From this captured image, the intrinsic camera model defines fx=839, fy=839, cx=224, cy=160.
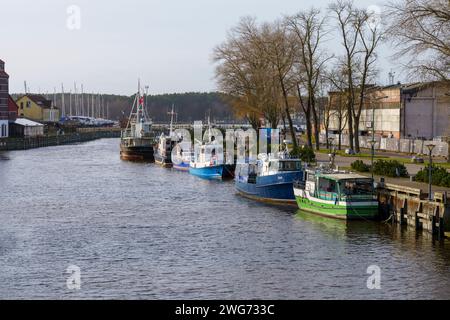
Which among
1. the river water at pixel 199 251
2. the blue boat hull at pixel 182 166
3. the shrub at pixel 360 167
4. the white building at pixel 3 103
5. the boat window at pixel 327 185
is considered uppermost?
the white building at pixel 3 103

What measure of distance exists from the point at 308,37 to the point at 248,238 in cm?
5296

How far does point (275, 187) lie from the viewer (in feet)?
209

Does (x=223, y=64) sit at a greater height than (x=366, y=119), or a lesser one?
greater

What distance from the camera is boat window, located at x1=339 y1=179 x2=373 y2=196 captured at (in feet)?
177

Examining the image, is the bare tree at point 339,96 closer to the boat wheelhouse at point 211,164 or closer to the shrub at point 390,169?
the boat wheelhouse at point 211,164

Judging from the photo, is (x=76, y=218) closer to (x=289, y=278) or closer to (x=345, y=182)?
(x=345, y=182)

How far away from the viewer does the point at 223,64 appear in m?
113

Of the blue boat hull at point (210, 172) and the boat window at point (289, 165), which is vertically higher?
the boat window at point (289, 165)

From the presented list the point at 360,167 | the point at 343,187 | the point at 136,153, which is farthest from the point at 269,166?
the point at 136,153

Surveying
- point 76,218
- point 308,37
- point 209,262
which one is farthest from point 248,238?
Answer: point 308,37

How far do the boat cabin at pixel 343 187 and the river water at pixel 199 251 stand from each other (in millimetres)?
1754

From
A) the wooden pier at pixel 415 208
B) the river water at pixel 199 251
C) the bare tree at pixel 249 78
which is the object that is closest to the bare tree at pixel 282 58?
the bare tree at pixel 249 78

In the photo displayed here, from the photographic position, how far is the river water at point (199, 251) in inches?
1432

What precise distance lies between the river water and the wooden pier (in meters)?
0.98
